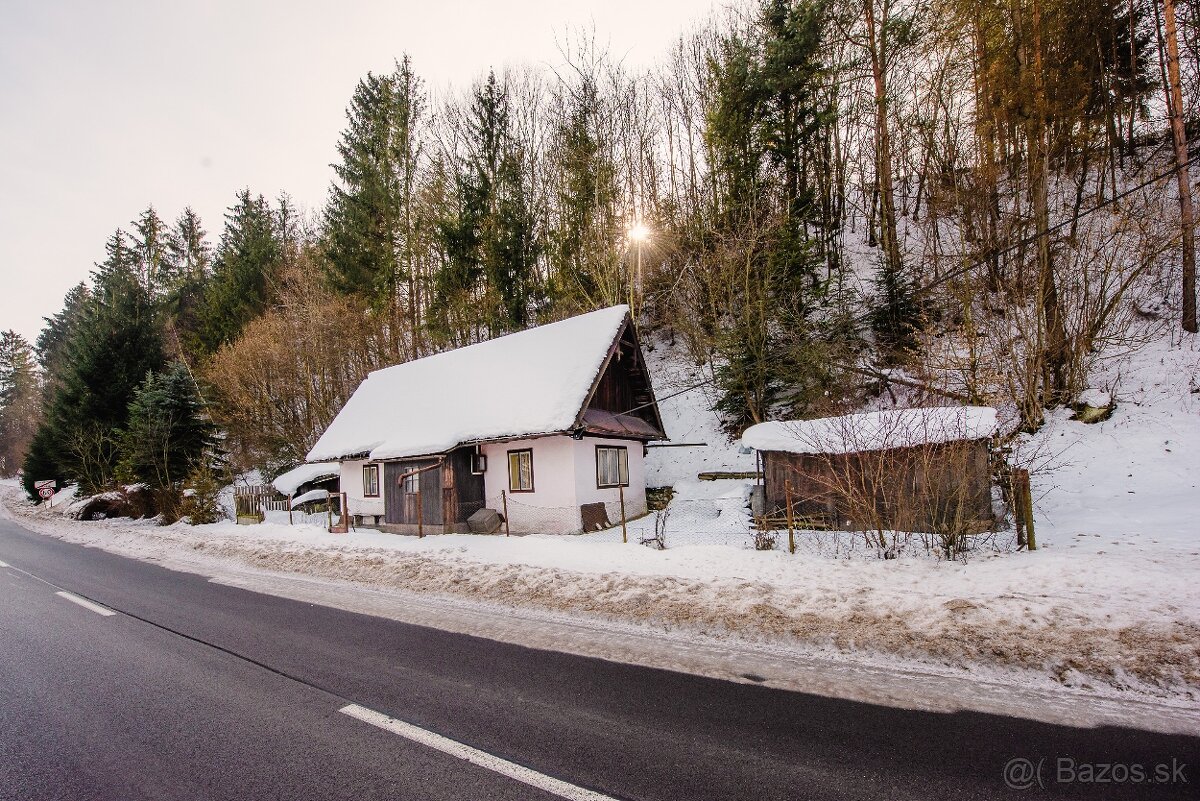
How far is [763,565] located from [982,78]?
19326 mm

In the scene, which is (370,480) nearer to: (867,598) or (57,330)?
(867,598)

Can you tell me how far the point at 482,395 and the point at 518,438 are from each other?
12.1 feet

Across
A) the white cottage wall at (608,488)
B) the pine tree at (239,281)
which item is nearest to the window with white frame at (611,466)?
the white cottage wall at (608,488)

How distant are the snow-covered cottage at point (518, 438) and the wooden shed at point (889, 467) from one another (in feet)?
16.1

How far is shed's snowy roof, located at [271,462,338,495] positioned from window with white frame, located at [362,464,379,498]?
5.65 metres

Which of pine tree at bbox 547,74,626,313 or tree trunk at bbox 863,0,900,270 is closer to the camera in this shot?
tree trunk at bbox 863,0,900,270

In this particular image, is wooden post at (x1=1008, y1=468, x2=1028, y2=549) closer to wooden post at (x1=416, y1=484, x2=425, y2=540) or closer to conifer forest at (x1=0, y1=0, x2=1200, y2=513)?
conifer forest at (x1=0, y1=0, x2=1200, y2=513)

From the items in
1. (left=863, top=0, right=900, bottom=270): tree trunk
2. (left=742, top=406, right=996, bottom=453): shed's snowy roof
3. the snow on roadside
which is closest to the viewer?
the snow on roadside

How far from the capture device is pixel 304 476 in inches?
1016

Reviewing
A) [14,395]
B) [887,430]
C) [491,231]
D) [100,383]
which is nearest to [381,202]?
[491,231]

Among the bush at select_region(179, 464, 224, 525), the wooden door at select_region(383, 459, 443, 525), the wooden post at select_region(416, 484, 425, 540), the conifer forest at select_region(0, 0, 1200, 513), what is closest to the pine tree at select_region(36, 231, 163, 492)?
the conifer forest at select_region(0, 0, 1200, 513)

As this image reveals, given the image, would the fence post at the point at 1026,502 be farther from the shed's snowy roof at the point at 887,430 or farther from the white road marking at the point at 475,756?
the white road marking at the point at 475,756

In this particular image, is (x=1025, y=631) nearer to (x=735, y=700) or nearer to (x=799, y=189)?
(x=735, y=700)

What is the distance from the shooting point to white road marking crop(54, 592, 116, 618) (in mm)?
8516
